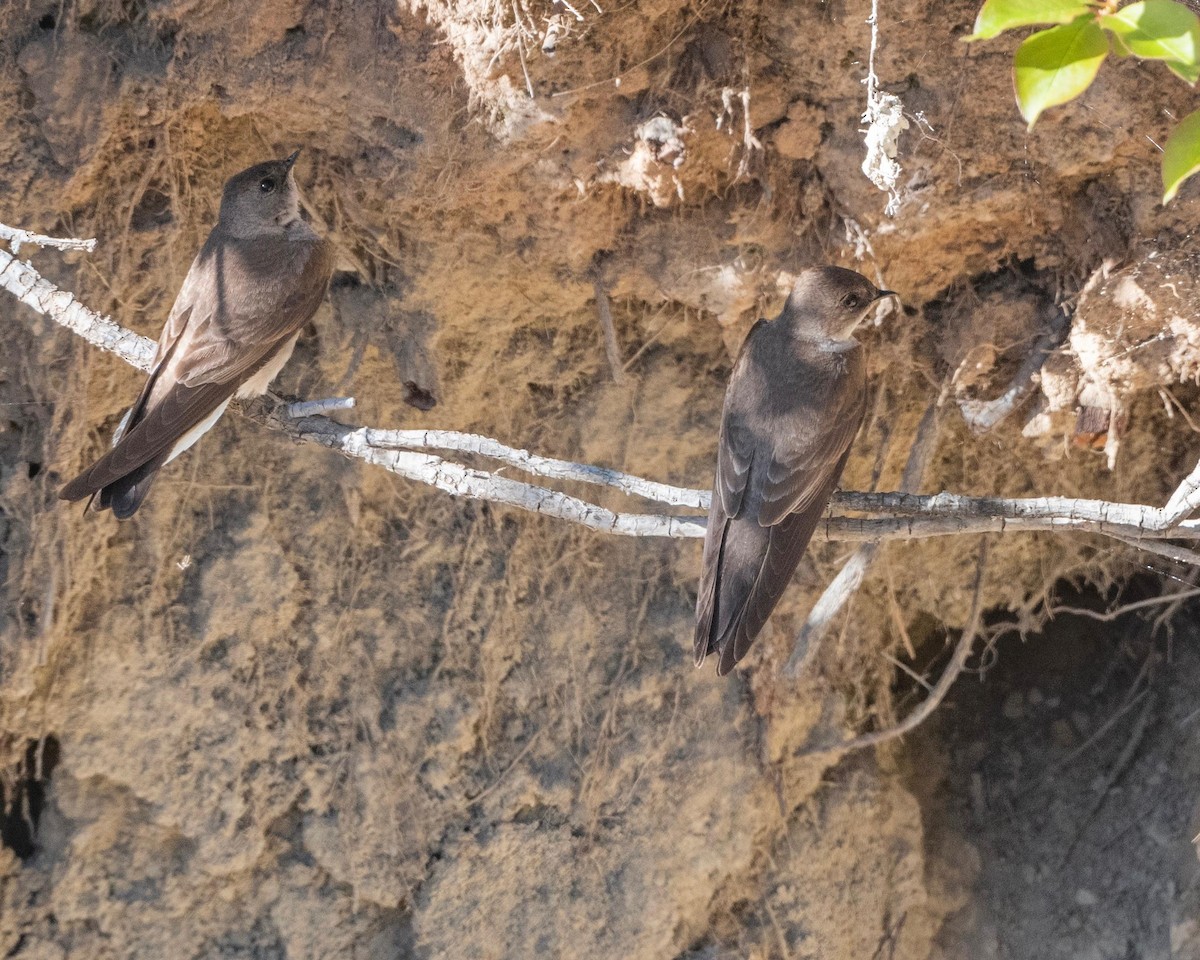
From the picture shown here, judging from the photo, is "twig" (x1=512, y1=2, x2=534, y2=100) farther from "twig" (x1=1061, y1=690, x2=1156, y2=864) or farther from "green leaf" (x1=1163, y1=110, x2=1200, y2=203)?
"twig" (x1=1061, y1=690, x2=1156, y2=864)

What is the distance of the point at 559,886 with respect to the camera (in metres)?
3.81

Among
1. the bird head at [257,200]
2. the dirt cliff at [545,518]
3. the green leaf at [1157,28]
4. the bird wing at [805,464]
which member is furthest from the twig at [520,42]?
the green leaf at [1157,28]

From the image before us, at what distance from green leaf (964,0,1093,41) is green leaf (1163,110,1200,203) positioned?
215mm

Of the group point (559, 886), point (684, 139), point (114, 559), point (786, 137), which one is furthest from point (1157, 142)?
point (114, 559)

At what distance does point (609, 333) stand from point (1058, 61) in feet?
7.69

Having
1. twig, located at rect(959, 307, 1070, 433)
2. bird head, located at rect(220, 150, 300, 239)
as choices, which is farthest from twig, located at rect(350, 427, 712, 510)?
twig, located at rect(959, 307, 1070, 433)

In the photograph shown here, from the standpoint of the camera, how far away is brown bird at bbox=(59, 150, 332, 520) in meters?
3.08

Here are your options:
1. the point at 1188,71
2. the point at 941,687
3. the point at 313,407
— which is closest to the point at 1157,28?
the point at 1188,71

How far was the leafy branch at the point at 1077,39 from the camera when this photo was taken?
4.23 feet

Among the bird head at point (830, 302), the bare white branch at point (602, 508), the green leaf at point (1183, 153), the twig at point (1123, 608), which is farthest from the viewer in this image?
the twig at point (1123, 608)

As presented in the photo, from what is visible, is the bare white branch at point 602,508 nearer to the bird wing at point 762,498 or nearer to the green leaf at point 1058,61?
the bird wing at point 762,498

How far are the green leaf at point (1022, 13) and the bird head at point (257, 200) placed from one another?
2.22m

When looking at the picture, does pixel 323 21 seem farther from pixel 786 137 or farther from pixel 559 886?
pixel 559 886

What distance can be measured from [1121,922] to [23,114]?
4004 millimetres
